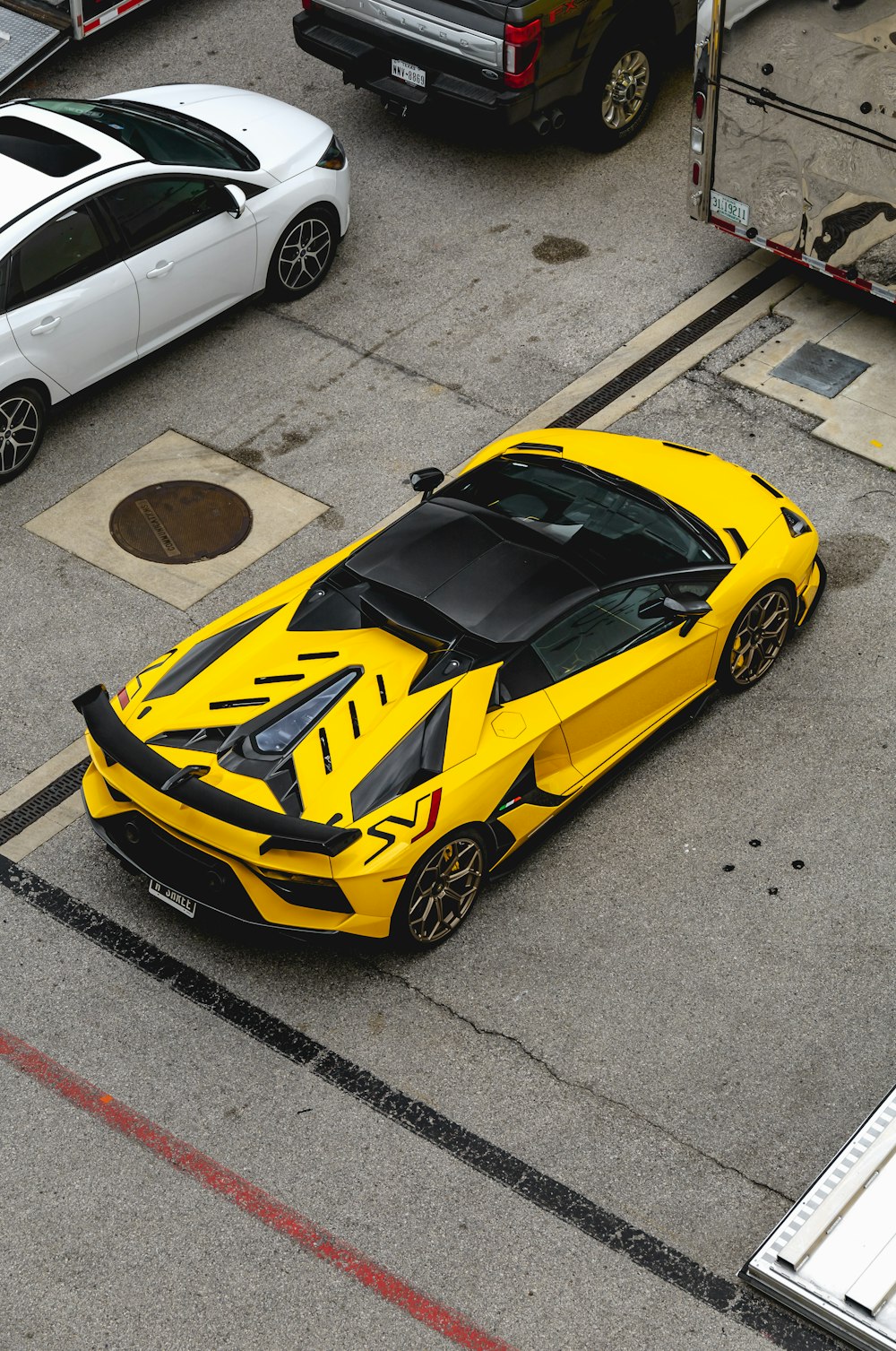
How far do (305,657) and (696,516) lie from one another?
7.11ft

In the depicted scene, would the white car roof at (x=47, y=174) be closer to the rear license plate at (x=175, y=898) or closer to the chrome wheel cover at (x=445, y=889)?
the rear license plate at (x=175, y=898)

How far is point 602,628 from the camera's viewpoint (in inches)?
293

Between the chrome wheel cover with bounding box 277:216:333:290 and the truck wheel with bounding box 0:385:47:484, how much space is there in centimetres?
210

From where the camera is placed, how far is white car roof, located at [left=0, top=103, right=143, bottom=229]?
9641 mm

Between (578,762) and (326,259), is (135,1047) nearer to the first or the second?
(578,762)

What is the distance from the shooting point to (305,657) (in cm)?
732

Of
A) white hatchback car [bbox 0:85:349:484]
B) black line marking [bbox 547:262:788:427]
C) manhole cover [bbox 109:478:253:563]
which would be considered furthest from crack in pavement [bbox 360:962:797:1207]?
white hatchback car [bbox 0:85:349:484]

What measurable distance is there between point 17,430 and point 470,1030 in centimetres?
497

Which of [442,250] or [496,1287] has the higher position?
[496,1287]

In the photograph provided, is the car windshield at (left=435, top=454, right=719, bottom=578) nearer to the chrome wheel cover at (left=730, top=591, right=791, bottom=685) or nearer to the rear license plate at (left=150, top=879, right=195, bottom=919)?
the chrome wheel cover at (left=730, top=591, right=791, bottom=685)

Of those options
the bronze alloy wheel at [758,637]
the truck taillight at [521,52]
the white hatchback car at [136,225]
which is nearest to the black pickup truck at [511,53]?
the truck taillight at [521,52]

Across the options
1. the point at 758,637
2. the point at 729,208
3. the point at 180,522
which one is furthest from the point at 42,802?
the point at 729,208

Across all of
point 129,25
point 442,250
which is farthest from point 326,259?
point 129,25

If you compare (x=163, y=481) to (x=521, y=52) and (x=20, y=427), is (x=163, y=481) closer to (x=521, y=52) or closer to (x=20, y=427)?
(x=20, y=427)
